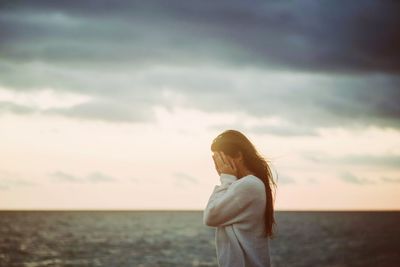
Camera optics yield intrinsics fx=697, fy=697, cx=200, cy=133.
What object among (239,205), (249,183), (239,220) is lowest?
(239,220)

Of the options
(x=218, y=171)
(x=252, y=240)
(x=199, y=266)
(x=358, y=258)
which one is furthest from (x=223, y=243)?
(x=358, y=258)

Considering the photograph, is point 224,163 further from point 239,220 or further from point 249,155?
point 239,220

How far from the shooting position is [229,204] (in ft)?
15.8

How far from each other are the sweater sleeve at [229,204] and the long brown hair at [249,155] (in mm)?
149

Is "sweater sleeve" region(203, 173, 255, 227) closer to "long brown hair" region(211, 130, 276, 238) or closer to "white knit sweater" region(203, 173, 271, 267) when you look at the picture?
"white knit sweater" region(203, 173, 271, 267)

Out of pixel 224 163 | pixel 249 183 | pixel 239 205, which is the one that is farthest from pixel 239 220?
pixel 224 163

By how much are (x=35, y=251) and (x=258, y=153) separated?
6467 centimetres

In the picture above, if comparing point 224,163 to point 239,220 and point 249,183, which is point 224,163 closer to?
point 249,183

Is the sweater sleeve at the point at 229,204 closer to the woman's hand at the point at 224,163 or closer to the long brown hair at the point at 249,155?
the woman's hand at the point at 224,163

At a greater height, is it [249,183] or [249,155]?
[249,155]

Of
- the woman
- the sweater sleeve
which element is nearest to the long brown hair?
the woman

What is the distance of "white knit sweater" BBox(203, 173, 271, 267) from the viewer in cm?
482

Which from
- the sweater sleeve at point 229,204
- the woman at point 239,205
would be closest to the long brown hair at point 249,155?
the woman at point 239,205

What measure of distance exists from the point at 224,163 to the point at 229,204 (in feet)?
0.97
